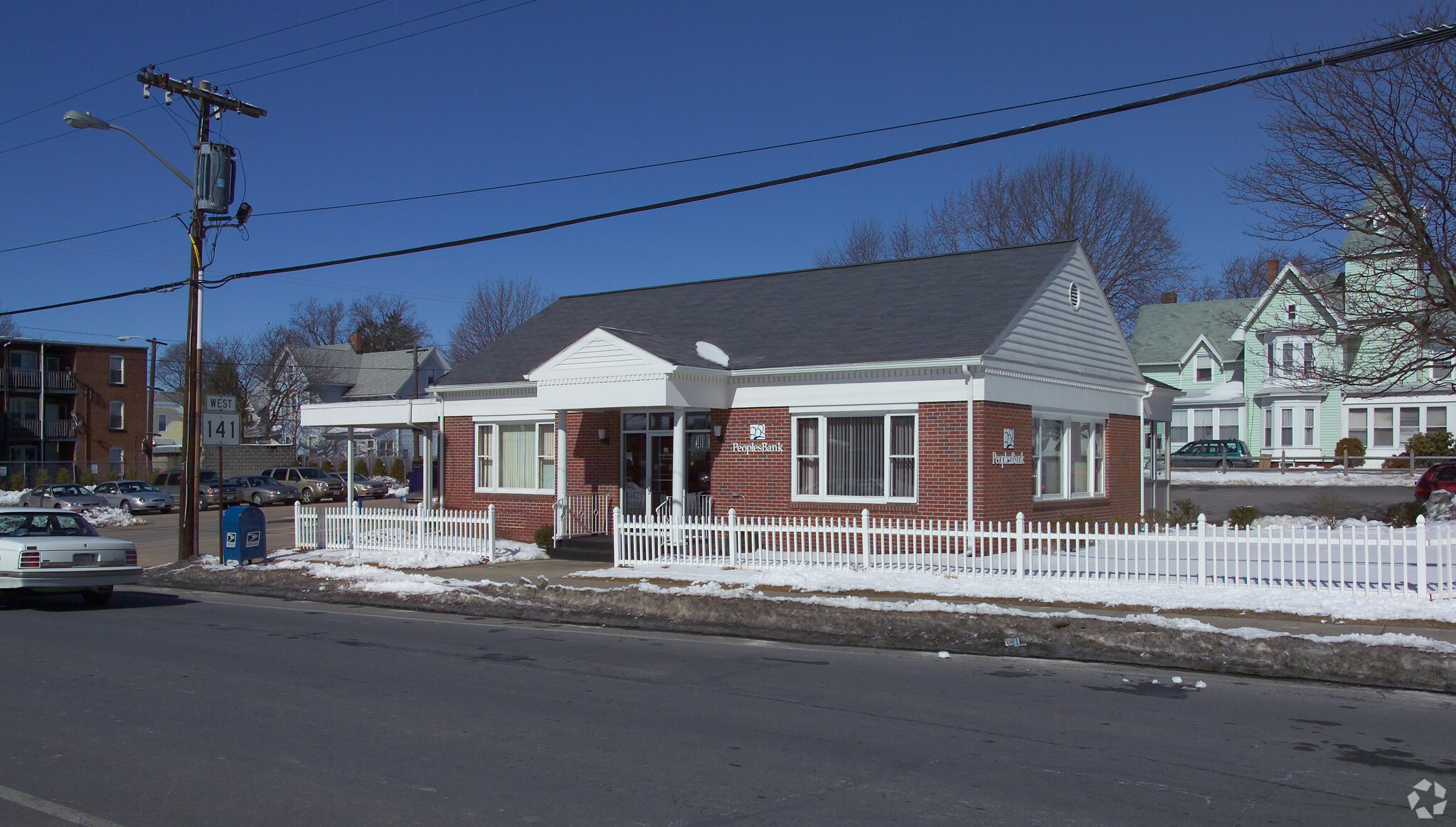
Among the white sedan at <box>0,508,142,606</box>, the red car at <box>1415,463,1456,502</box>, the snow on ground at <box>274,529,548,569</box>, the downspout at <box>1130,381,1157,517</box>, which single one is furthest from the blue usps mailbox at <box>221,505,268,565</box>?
the red car at <box>1415,463,1456,502</box>

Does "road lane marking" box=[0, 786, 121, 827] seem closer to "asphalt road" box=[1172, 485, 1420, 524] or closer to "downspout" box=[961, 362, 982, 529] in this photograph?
"downspout" box=[961, 362, 982, 529]

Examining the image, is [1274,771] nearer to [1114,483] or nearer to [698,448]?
[698,448]

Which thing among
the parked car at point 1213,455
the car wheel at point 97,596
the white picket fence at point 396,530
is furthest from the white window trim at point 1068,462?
the parked car at point 1213,455

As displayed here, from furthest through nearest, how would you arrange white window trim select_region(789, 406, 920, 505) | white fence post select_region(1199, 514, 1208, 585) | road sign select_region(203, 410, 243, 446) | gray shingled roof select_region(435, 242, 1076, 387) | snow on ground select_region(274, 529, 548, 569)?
road sign select_region(203, 410, 243, 446) < snow on ground select_region(274, 529, 548, 569) < gray shingled roof select_region(435, 242, 1076, 387) < white window trim select_region(789, 406, 920, 505) < white fence post select_region(1199, 514, 1208, 585)

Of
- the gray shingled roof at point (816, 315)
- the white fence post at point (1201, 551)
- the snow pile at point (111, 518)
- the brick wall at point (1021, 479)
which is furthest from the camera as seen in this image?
the snow pile at point (111, 518)

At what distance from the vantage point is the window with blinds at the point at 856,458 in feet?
62.1

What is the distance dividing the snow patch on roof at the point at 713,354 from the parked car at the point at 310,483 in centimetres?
3020

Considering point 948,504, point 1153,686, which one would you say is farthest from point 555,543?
point 1153,686

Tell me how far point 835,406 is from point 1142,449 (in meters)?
8.50

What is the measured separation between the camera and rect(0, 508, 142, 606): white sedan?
14.5 metres

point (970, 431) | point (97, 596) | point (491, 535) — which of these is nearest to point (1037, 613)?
point (970, 431)

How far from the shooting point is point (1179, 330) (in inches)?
2110
